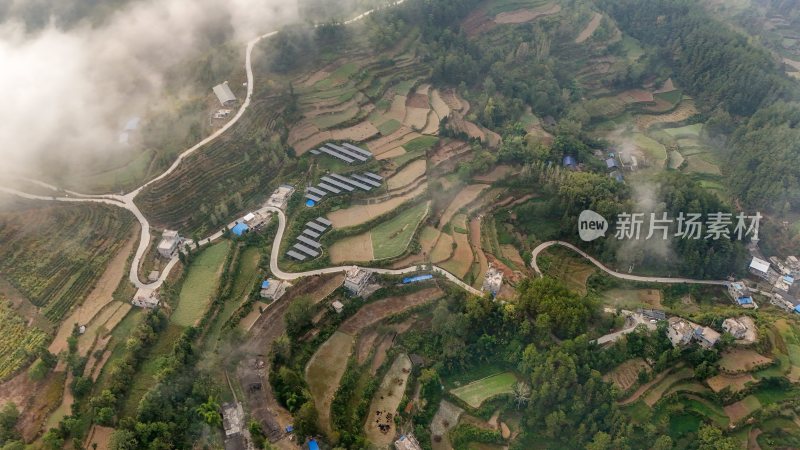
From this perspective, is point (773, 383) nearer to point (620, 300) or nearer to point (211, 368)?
point (620, 300)

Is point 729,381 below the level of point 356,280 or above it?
below

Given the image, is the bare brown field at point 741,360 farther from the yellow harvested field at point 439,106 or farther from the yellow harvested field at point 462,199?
the yellow harvested field at point 439,106

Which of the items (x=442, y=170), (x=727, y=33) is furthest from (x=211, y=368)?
(x=727, y=33)

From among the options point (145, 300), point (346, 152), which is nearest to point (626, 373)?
point (346, 152)

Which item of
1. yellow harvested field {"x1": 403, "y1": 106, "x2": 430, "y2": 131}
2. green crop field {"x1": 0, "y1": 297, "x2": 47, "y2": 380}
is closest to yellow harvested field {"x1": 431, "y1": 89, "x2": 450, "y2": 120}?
yellow harvested field {"x1": 403, "y1": 106, "x2": 430, "y2": 131}

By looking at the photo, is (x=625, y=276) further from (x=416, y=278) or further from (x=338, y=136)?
(x=338, y=136)

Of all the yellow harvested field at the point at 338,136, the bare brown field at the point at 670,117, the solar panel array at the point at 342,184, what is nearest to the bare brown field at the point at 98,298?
the solar panel array at the point at 342,184
